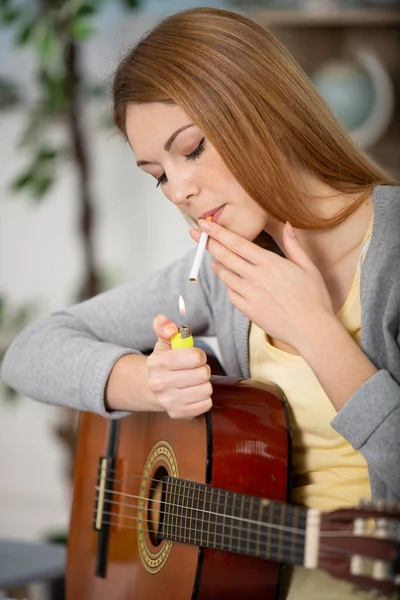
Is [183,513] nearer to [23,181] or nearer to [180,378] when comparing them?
[180,378]

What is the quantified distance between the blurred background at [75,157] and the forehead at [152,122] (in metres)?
1.04

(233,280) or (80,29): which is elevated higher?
(80,29)

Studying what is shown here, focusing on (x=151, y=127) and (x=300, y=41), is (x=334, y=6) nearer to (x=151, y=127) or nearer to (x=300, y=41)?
(x=300, y=41)

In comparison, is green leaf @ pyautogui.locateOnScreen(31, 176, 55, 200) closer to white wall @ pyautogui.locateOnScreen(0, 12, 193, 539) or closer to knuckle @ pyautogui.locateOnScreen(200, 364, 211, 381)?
white wall @ pyautogui.locateOnScreen(0, 12, 193, 539)

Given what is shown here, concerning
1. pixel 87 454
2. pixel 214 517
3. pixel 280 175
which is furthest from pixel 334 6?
pixel 214 517

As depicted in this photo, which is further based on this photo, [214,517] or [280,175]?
[280,175]

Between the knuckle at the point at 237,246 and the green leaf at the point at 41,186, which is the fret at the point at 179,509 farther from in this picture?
the green leaf at the point at 41,186

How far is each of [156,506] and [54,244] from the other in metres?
1.82

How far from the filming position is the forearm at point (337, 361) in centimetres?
96

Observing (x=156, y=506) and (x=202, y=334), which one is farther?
A: (x=202, y=334)

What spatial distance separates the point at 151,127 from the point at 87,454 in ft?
2.00

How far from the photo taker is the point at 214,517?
1006 millimetres

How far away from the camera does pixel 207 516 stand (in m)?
1.02

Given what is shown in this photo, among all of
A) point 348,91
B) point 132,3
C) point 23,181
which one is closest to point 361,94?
point 348,91
